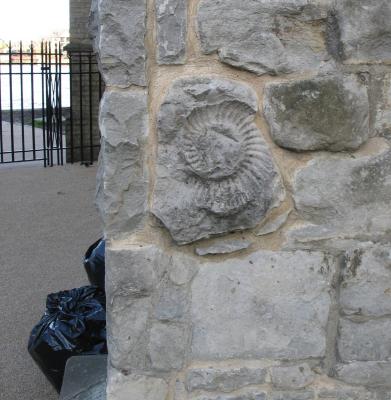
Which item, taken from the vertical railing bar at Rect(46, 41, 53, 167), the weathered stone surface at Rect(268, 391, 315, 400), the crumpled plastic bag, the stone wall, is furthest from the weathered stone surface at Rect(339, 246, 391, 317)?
the vertical railing bar at Rect(46, 41, 53, 167)

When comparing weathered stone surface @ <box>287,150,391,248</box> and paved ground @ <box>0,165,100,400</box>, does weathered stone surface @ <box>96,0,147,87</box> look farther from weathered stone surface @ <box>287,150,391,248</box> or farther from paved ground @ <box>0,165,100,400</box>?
paved ground @ <box>0,165,100,400</box>

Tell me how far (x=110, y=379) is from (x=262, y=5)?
1.24m

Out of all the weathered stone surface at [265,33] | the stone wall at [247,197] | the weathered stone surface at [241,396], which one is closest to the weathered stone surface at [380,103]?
the stone wall at [247,197]

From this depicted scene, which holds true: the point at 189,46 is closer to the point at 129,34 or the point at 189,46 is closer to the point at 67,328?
the point at 129,34

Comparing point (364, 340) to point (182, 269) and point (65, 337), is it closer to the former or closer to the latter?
point (182, 269)

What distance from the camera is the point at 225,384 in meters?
2.11

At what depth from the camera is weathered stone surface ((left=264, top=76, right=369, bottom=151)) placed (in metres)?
1.94

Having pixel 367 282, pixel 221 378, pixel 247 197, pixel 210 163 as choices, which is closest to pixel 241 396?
pixel 221 378

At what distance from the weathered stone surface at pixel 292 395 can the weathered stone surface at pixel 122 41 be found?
1082mm

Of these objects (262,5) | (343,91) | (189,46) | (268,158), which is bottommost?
(268,158)

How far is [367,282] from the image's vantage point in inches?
82.4

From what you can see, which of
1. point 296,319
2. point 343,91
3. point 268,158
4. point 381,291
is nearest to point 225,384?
point 296,319

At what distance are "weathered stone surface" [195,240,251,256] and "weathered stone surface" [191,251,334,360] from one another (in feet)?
0.13

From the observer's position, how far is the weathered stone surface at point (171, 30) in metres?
1.86
